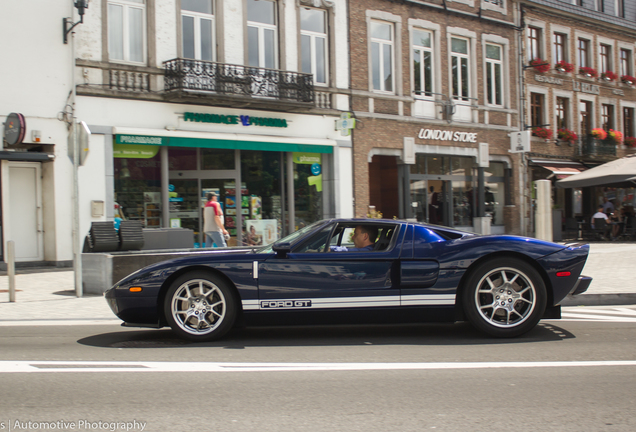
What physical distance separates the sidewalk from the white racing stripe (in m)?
2.82

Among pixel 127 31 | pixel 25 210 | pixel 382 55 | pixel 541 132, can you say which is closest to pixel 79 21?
pixel 127 31

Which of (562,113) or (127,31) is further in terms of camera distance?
(562,113)

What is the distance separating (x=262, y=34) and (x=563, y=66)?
1458cm

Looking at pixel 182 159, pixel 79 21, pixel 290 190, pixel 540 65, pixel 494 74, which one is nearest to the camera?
pixel 79 21

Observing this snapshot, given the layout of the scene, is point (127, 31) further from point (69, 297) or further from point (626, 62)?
point (626, 62)

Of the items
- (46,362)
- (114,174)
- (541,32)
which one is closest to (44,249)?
(114,174)

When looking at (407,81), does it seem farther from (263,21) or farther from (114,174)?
(114,174)

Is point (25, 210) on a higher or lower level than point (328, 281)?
higher

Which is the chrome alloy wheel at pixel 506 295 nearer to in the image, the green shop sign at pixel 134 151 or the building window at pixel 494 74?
the green shop sign at pixel 134 151

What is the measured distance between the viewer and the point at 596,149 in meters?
27.8

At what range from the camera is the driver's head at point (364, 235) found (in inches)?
246

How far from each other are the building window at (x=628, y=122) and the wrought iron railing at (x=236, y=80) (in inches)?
733

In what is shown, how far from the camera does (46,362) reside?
5.34m

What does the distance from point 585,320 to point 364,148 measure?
43.1ft
